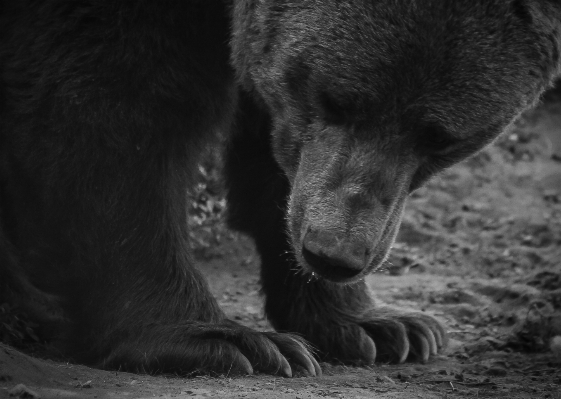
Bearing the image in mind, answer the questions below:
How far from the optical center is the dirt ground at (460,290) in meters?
3.75

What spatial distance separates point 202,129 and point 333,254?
3.88ft

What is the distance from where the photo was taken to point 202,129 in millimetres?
4551

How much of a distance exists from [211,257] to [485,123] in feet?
10.8

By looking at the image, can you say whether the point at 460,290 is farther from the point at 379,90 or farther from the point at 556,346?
the point at 379,90

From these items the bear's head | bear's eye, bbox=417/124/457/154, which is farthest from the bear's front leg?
bear's eye, bbox=417/124/457/154

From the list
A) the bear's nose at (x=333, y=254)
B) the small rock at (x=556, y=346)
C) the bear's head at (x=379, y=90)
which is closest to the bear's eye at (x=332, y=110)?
the bear's head at (x=379, y=90)

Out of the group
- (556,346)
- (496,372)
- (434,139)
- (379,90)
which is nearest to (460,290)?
(556,346)

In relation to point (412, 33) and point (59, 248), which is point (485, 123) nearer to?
point (412, 33)

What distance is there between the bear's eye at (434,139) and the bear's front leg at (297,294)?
108 cm

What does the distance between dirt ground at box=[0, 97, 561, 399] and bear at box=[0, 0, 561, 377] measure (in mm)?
402

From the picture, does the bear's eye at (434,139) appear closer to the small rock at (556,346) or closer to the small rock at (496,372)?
the small rock at (496,372)

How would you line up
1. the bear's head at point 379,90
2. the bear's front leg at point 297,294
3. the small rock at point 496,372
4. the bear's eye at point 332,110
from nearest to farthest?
1. the bear's head at point 379,90
2. the bear's eye at point 332,110
3. the small rock at point 496,372
4. the bear's front leg at point 297,294

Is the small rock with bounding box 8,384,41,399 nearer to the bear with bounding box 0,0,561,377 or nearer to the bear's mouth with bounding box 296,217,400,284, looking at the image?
the bear with bounding box 0,0,561,377

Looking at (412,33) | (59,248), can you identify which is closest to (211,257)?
(59,248)
